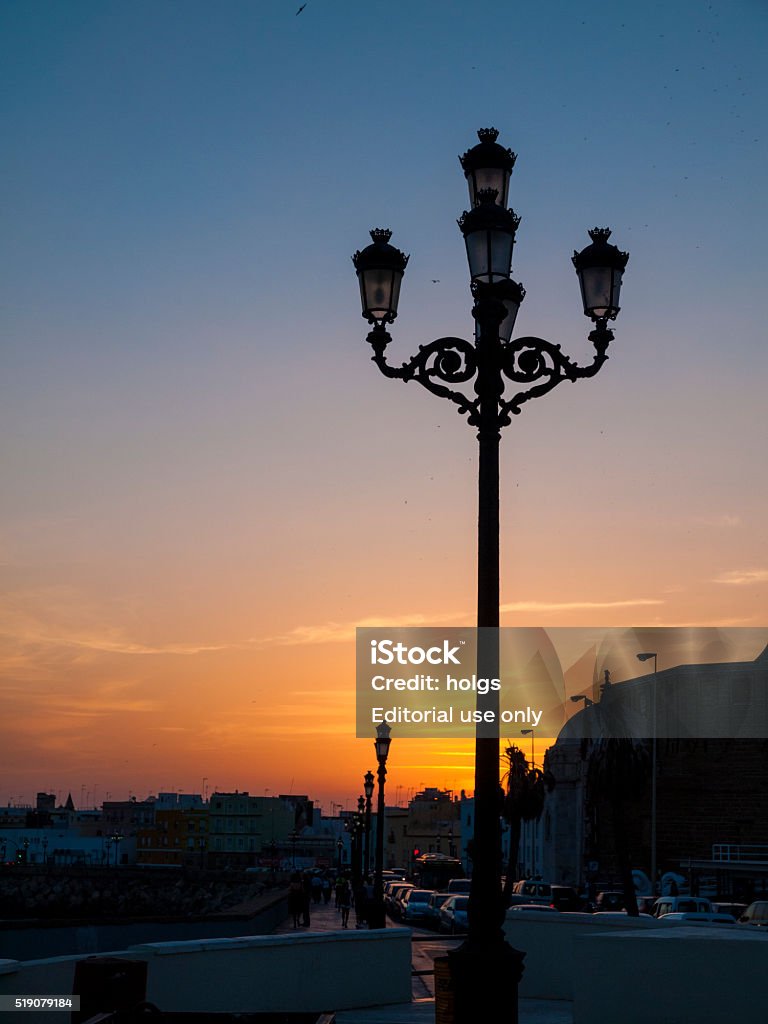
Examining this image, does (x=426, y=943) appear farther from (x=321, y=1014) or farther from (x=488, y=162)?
(x=488, y=162)

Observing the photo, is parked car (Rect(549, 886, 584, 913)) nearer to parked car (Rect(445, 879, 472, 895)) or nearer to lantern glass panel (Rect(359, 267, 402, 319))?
parked car (Rect(445, 879, 472, 895))

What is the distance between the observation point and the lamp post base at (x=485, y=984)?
8.09 metres

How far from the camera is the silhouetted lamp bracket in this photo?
947 centimetres

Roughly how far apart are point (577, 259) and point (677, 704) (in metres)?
89.3

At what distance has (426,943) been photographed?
30672 mm

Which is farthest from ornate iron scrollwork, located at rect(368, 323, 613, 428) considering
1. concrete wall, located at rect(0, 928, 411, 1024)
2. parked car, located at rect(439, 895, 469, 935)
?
parked car, located at rect(439, 895, 469, 935)

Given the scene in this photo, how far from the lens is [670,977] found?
12.9 meters

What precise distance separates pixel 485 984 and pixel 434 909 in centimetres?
3650

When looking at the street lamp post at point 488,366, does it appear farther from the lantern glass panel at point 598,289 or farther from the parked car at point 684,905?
the parked car at point 684,905

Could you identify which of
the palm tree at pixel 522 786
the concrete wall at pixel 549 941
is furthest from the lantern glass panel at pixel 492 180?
the palm tree at pixel 522 786

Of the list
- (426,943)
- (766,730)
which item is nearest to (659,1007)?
(426,943)

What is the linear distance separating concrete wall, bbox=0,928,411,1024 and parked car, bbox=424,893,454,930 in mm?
26575

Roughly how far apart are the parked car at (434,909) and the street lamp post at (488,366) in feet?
113

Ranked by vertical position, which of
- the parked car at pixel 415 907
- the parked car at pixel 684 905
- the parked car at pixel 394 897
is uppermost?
the parked car at pixel 684 905
